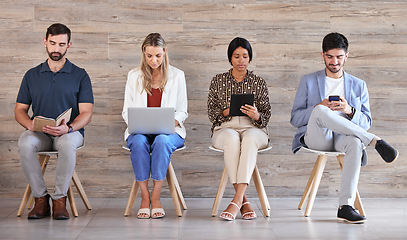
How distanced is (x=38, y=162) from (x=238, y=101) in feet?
4.88

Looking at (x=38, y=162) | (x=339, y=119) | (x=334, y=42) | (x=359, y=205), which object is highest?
(x=334, y=42)

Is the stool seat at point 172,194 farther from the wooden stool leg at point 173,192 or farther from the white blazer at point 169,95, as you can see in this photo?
the white blazer at point 169,95

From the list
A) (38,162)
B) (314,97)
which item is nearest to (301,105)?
(314,97)

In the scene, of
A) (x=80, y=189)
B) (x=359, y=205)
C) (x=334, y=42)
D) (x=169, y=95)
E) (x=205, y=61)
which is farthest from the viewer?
(x=205, y=61)

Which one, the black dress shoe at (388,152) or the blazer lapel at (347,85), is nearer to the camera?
the black dress shoe at (388,152)

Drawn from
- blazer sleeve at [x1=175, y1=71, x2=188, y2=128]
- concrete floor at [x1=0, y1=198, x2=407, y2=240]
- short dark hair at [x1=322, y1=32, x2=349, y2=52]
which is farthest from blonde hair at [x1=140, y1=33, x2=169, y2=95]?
short dark hair at [x1=322, y1=32, x2=349, y2=52]

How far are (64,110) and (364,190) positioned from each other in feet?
8.59

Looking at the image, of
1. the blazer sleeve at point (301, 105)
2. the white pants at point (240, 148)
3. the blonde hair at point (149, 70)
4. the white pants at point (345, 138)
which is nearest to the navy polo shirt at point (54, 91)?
the blonde hair at point (149, 70)

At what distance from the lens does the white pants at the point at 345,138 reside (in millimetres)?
3693

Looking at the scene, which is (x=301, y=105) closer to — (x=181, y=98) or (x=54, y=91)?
(x=181, y=98)

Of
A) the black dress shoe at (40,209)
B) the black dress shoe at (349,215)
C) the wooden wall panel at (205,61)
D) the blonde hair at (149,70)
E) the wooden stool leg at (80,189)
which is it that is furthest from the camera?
the wooden wall panel at (205,61)

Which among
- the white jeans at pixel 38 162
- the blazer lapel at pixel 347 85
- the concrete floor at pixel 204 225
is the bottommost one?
the concrete floor at pixel 204 225

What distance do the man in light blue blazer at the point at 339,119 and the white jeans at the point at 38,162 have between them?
166 centimetres

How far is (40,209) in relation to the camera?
150 inches
